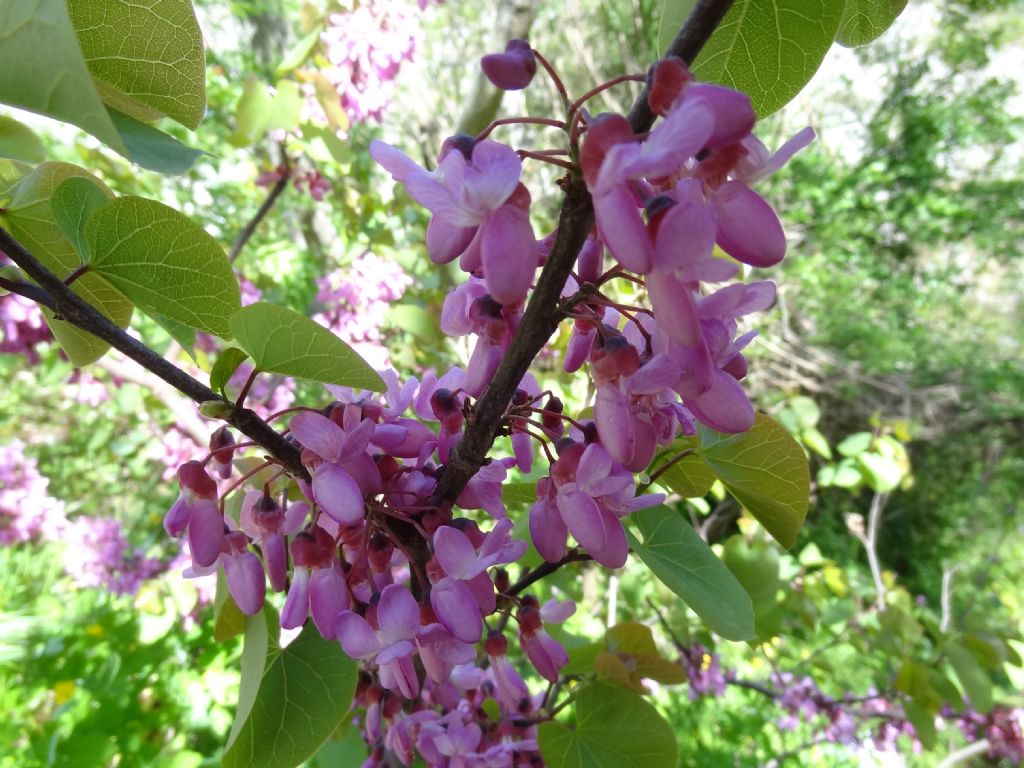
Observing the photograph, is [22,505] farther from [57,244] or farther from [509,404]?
[509,404]

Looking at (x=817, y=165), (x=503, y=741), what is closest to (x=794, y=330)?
(x=817, y=165)

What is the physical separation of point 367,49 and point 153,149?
58.2 inches

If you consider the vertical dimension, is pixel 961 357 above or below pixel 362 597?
above

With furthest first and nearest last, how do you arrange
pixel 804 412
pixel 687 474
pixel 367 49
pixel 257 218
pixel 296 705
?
pixel 804 412, pixel 367 49, pixel 257 218, pixel 687 474, pixel 296 705

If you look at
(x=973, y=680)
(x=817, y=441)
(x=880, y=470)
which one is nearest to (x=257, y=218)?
(x=817, y=441)

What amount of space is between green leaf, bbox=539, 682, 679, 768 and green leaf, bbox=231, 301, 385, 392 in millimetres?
406

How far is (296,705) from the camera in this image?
0.48 metres

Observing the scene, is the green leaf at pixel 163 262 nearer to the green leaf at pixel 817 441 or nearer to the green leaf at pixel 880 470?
the green leaf at pixel 817 441

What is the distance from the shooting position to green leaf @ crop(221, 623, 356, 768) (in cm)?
45

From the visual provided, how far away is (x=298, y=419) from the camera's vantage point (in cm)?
40

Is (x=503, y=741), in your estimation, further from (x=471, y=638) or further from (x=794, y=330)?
(x=794, y=330)

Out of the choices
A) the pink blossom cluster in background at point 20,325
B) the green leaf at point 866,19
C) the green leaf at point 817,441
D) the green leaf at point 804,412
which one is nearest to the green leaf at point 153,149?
the green leaf at point 866,19

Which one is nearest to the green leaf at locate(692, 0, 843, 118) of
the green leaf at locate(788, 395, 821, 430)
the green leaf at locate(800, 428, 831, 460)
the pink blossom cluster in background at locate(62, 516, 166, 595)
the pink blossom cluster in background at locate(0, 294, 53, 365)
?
the pink blossom cluster in background at locate(0, 294, 53, 365)

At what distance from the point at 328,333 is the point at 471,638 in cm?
21
